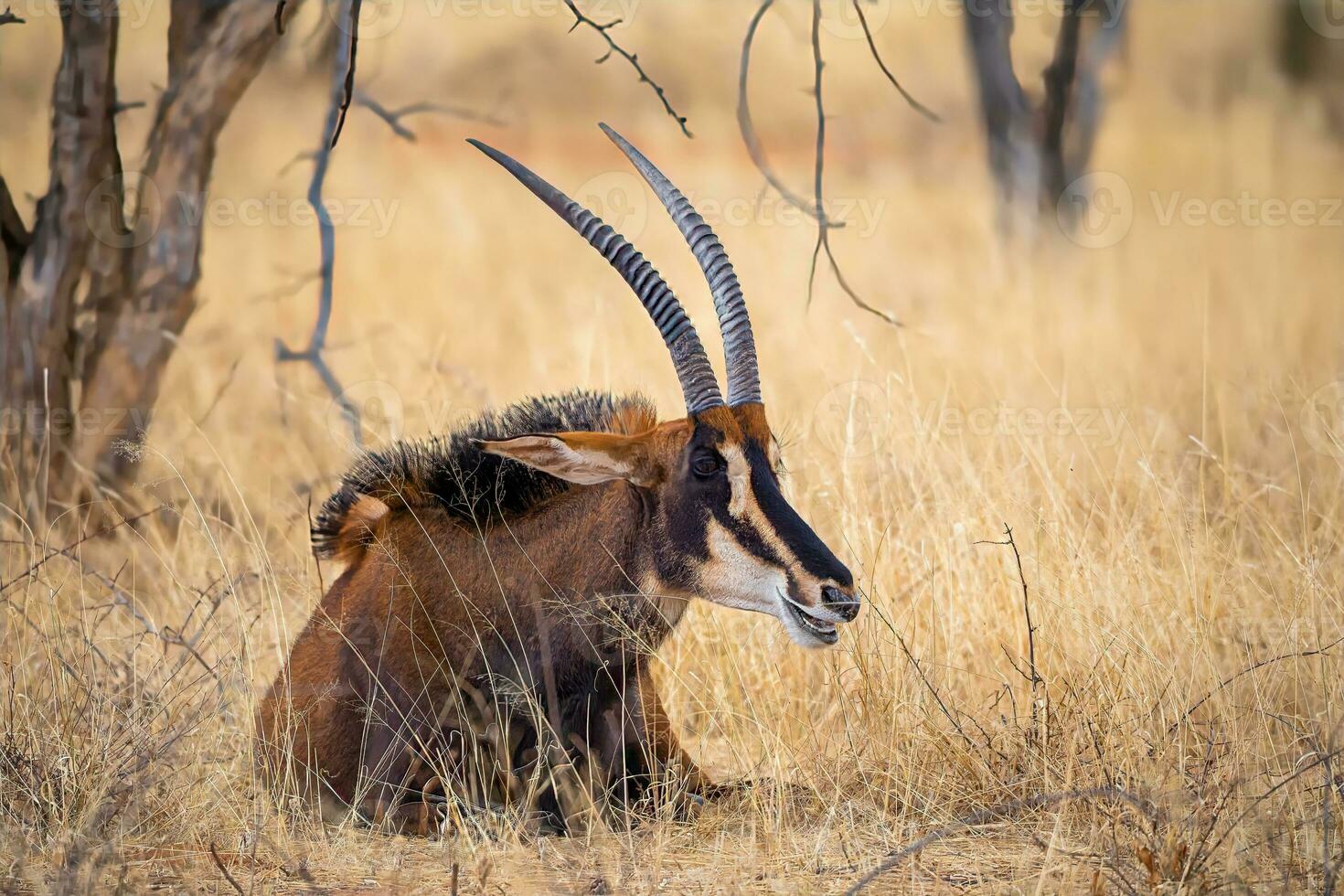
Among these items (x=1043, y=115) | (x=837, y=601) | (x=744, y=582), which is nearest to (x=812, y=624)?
(x=837, y=601)

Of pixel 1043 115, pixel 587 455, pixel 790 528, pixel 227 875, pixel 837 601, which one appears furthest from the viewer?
pixel 1043 115

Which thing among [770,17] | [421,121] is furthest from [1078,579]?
[770,17]

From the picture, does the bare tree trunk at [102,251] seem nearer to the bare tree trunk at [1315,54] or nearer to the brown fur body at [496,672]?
the brown fur body at [496,672]

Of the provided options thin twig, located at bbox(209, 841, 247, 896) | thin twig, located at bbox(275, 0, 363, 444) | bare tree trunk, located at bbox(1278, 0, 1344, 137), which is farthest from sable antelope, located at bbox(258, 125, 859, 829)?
bare tree trunk, located at bbox(1278, 0, 1344, 137)

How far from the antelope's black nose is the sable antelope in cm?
8

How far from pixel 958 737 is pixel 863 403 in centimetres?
314

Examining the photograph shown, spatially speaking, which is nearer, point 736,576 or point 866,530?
point 736,576

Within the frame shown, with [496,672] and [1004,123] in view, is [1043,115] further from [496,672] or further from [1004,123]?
[496,672]

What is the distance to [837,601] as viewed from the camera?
4.23 meters

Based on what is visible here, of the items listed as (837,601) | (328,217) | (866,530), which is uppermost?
(328,217)

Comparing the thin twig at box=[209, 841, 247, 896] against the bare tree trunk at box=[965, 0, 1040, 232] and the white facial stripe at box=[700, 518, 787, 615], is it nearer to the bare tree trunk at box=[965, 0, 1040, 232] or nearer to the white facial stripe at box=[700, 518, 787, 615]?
the white facial stripe at box=[700, 518, 787, 615]

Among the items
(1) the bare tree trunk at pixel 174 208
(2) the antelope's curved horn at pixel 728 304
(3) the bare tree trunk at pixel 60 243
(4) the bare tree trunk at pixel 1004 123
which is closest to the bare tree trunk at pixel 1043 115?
(4) the bare tree trunk at pixel 1004 123

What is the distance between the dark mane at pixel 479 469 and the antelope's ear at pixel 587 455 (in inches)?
10.9

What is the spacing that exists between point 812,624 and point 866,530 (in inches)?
83.8
